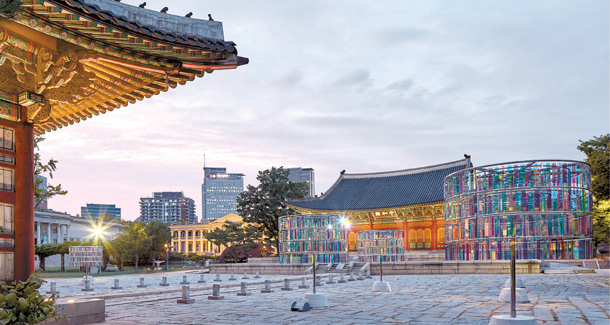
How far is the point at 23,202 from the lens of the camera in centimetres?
838

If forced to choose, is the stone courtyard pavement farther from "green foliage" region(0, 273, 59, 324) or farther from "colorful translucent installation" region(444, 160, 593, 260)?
"green foliage" region(0, 273, 59, 324)

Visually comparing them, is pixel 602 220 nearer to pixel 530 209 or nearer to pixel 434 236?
pixel 434 236

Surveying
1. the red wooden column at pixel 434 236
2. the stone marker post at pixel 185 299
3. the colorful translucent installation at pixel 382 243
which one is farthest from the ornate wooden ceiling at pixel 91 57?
the red wooden column at pixel 434 236

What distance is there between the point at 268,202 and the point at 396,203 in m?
13.0

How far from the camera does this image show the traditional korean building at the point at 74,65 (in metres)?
7.29

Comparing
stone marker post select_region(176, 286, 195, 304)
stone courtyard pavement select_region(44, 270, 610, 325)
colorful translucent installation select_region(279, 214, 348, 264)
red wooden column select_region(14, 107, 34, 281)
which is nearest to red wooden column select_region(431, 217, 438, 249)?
colorful translucent installation select_region(279, 214, 348, 264)

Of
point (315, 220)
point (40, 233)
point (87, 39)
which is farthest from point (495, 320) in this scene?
point (40, 233)

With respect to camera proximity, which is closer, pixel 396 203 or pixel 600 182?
pixel 600 182

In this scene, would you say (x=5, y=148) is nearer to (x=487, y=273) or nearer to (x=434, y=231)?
(x=487, y=273)

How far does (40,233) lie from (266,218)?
37311mm

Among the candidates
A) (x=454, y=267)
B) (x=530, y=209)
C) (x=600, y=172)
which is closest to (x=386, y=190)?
(x=600, y=172)

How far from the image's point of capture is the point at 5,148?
8.21m

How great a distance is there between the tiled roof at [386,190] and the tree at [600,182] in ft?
33.1

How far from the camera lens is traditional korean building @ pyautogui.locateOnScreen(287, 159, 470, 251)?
4425cm
